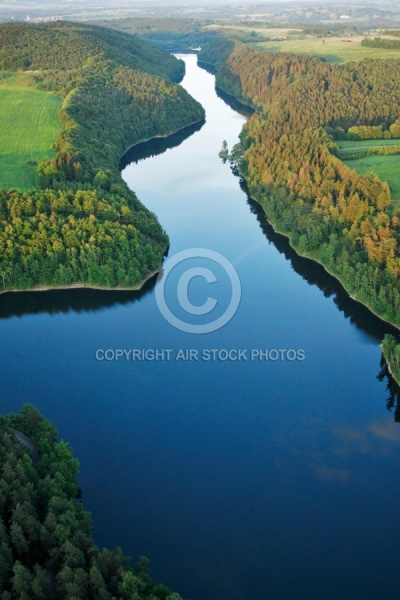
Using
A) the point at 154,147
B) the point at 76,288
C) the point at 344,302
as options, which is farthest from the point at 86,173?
the point at 344,302

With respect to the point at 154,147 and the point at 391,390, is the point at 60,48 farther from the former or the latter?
the point at 391,390

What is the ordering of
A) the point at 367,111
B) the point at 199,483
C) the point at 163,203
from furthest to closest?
1. the point at 367,111
2. the point at 163,203
3. the point at 199,483

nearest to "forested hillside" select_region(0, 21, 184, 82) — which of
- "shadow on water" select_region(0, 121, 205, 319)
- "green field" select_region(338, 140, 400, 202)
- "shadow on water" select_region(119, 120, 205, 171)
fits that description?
"shadow on water" select_region(119, 120, 205, 171)

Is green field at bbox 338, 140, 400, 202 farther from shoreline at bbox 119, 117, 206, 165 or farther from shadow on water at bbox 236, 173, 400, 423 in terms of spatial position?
shoreline at bbox 119, 117, 206, 165

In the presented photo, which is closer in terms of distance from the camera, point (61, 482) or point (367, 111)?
point (61, 482)

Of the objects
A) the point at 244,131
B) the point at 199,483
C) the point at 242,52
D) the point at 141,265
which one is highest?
the point at 242,52

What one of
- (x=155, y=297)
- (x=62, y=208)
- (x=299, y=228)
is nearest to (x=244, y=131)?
(x=299, y=228)

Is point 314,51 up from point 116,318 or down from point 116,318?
up

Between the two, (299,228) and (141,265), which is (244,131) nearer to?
(299,228)
